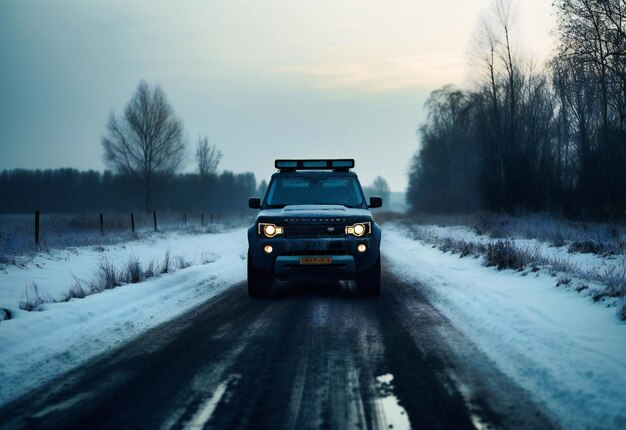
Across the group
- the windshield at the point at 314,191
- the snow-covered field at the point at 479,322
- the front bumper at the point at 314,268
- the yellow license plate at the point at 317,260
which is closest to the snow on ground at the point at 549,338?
the snow-covered field at the point at 479,322

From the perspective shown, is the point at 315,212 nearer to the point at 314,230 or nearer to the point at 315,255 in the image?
the point at 314,230

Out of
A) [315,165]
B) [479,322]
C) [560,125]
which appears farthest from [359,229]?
[560,125]

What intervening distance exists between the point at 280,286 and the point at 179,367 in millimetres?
5304

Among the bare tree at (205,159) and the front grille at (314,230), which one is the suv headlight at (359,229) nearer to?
the front grille at (314,230)

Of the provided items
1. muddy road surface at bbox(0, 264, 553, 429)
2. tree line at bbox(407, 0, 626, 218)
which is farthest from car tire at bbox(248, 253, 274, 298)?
tree line at bbox(407, 0, 626, 218)

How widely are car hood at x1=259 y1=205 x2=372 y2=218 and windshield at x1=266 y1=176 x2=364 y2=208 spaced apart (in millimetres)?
527

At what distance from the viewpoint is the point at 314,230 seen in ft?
25.7

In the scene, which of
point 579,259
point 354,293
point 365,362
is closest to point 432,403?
point 365,362

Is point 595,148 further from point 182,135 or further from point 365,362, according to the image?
point 182,135

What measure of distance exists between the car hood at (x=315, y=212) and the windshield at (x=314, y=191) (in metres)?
0.53

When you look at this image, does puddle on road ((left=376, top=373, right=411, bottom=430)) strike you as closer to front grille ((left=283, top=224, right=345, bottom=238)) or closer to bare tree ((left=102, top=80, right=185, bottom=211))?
front grille ((left=283, top=224, right=345, bottom=238))

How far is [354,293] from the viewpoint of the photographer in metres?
8.80

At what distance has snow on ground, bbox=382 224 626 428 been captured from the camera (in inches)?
137

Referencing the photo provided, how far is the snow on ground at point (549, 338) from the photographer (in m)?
3.49
